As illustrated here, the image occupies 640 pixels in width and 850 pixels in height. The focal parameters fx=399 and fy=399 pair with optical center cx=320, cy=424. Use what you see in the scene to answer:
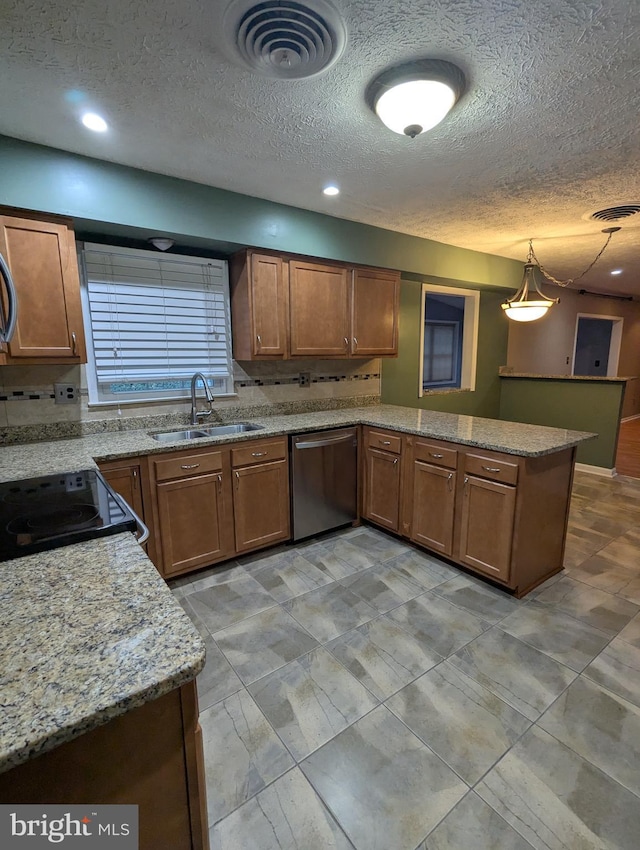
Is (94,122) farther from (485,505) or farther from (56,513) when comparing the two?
(485,505)

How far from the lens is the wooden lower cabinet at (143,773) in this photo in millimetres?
629

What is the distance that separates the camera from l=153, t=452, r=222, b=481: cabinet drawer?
2.35 metres

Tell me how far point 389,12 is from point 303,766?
254 centimetres

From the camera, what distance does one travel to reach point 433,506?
2.73m

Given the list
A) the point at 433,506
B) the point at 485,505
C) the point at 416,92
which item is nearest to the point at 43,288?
the point at 416,92

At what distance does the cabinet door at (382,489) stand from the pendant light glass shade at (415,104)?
199 centimetres

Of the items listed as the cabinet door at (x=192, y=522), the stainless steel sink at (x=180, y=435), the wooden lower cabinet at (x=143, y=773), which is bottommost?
the cabinet door at (x=192, y=522)

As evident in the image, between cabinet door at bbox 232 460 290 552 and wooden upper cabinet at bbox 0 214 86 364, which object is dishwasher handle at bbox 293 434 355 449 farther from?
wooden upper cabinet at bbox 0 214 86 364

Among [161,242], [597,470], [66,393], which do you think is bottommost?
[597,470]

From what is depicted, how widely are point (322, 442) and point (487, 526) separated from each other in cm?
123

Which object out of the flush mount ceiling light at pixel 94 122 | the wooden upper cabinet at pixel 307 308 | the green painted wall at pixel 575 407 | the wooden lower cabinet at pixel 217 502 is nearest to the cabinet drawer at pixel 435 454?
the wooden lower cabinet at pixel 217 502

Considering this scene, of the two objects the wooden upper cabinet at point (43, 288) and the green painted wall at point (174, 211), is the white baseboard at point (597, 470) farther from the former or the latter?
the wooden upper cabinet at point (43, 288)

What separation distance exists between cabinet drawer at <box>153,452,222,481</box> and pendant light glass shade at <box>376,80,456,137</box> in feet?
6.43

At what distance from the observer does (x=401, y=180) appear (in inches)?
97.8
